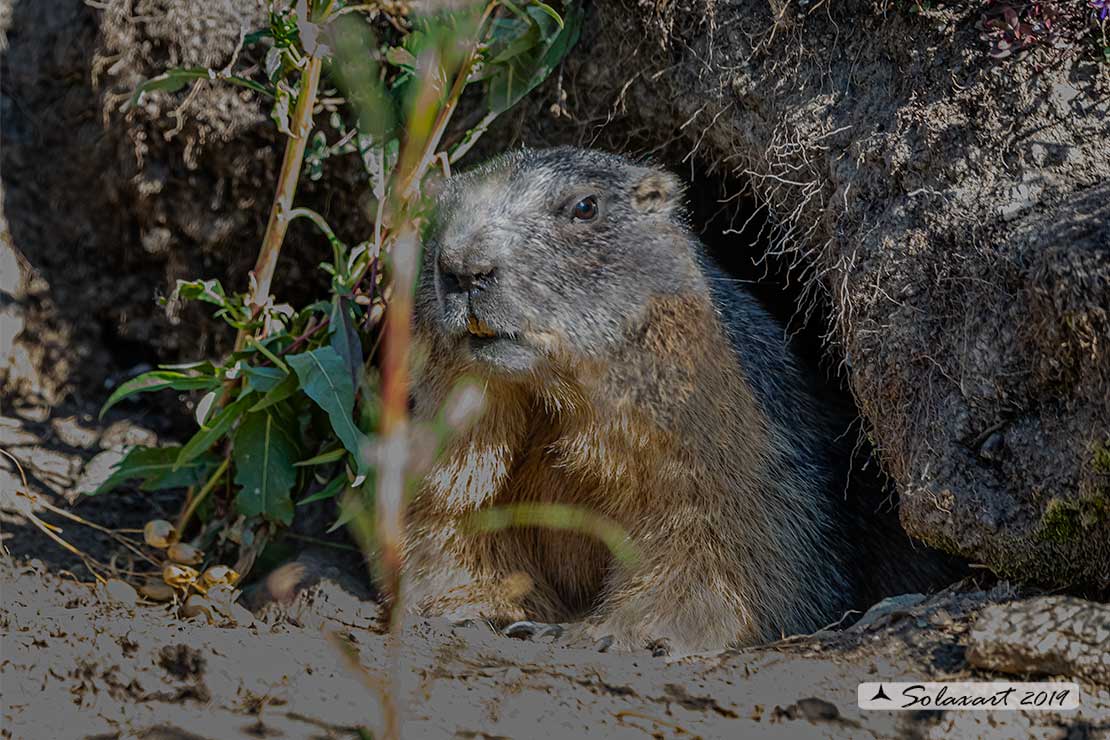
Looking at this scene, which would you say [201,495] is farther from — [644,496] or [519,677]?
[519,677]

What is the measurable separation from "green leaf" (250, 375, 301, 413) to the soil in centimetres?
78

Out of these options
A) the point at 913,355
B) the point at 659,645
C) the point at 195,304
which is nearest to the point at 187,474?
the point at 195,304

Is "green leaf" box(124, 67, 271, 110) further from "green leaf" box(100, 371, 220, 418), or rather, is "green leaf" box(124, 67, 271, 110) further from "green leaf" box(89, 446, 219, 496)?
"green leaf" box(89, 446, 219, 496)

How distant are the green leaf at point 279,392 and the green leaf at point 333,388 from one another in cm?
12

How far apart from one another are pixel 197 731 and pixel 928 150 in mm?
3273

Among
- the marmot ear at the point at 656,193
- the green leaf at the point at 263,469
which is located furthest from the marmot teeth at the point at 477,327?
the green leaf at the point at 263,469

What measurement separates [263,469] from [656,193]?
2.07 m

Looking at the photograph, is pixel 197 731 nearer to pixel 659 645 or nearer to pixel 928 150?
pixel 659 645

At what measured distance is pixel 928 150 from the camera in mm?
4445

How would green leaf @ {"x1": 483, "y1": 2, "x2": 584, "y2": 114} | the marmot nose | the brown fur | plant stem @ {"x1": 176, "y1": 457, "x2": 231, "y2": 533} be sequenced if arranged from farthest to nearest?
green leaf @ {"x1": 483, "y1": 2, "x2": 584, "y2": 114} → plant stem @ {"x1": 176, "y1": 457, "x2": 231, "y2": 533} → the brown fur → the marmot nose

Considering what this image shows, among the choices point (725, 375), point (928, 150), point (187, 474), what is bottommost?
point (187, 474)

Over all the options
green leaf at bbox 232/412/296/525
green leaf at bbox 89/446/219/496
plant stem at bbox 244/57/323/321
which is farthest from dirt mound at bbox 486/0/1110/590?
green leaf at bbox 89/446/219/496

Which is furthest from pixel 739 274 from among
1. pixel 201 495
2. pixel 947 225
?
pixel 201 495

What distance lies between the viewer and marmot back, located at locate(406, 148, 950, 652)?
167 inches
